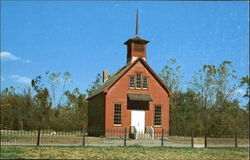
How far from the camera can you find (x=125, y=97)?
33.2m

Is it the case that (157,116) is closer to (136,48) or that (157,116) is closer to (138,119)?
(138,119)

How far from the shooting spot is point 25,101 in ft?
167

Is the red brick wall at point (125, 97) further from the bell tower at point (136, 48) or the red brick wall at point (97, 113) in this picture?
the bell tower at point (136, 48)

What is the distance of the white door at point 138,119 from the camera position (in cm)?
3309

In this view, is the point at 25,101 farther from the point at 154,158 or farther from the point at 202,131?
the point at 154,158

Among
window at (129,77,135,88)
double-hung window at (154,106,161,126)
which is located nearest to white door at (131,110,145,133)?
double-hung window at (154,106,161,126)

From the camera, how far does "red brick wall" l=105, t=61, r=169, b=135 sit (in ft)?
107

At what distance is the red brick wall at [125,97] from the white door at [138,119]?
306 millimetres

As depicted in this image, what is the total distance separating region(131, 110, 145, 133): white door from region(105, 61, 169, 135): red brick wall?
306 millimetres

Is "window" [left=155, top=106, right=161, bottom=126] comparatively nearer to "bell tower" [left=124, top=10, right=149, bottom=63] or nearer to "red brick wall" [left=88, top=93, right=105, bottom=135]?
"red brick wall" [left=88, top=93, right=105, bottom=135]

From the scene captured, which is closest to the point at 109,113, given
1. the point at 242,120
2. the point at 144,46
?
the point at 144,46

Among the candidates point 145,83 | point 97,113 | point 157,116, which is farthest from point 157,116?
point 97,113

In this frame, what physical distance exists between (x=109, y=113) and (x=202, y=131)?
47.6 feet

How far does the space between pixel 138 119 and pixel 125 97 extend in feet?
7.82
